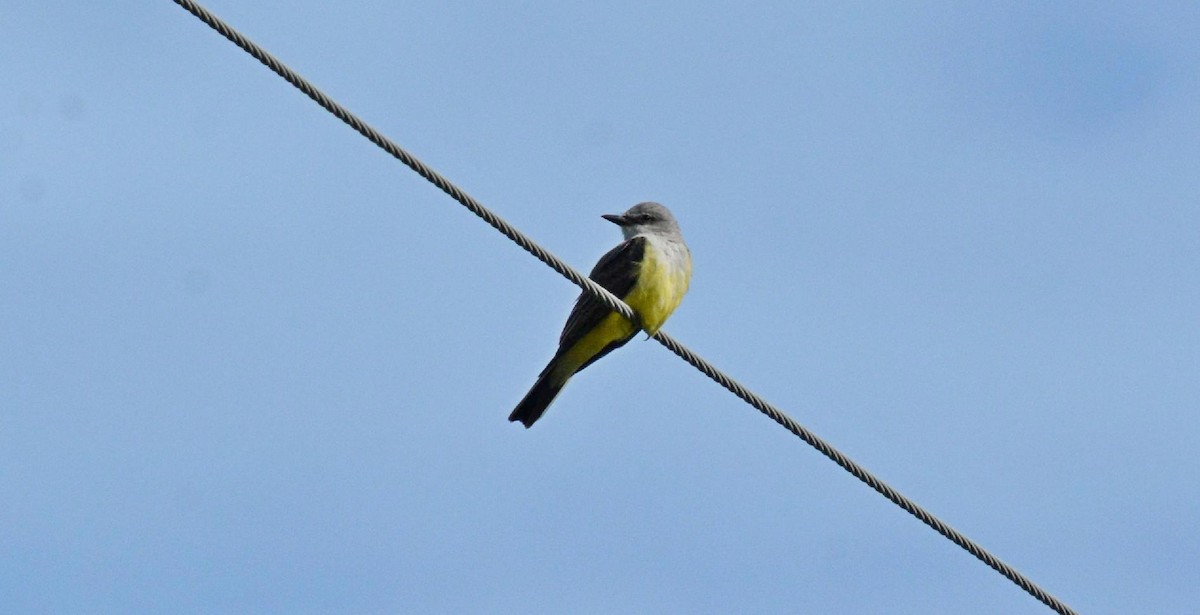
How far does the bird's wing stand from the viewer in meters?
8.95

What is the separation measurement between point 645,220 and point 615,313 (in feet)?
4.33

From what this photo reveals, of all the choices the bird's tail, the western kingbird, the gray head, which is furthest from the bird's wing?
the gray head

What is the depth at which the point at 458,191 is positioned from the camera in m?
6.04

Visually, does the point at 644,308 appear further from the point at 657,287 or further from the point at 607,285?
the point at 607,285

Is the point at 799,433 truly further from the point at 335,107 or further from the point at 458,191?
the point at 335,107

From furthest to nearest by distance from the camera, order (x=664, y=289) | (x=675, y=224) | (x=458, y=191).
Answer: (x=675, y=224), (x=664, y=289), (x=458, y=191)

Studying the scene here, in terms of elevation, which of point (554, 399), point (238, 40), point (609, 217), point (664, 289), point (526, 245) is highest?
point (609, 217)

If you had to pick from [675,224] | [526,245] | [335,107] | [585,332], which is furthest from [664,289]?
[335,107]

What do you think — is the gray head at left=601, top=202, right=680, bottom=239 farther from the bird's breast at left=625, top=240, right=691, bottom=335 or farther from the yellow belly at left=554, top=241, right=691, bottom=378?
the yellow belly at left=554, top=241, right=691, bottom=378

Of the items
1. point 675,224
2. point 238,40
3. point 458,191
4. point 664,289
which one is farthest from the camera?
point 675,224

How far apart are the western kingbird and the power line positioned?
136 cm

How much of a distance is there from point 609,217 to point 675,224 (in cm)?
40

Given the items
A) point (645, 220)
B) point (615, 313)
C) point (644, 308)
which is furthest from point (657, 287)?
point (645, 220)

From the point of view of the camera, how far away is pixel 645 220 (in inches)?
395
